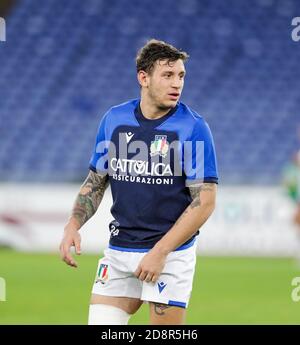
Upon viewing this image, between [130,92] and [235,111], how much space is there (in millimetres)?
2265

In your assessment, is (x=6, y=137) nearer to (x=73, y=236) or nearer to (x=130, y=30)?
(x=130, y=30)

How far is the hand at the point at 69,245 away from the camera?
4762mm

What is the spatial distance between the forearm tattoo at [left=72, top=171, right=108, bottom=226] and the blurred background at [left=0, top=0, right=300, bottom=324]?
10131mm

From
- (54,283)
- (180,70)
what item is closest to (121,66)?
(54,283)

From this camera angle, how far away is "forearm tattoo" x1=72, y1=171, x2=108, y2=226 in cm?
513

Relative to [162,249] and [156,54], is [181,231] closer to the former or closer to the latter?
[162,249]

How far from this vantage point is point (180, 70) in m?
4.77

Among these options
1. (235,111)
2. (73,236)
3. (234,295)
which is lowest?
(73,236)

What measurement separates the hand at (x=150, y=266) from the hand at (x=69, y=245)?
0.34 metres

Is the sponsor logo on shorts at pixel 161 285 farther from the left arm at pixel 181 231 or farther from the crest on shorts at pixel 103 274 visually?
the crest on shorts at pixel 103 274

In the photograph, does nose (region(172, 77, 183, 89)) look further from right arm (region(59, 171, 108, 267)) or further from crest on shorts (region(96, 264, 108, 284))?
crest on shorts (region(96, 264, 108, 284))

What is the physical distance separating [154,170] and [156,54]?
602 mm

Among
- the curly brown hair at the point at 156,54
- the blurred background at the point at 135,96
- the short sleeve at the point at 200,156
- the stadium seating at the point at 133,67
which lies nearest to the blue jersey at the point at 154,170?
the short sleeve at the point at 200,156

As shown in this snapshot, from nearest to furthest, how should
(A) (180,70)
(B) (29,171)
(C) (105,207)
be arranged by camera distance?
(A) (180,70) → (C) (105,207) → (B) (29,171)
